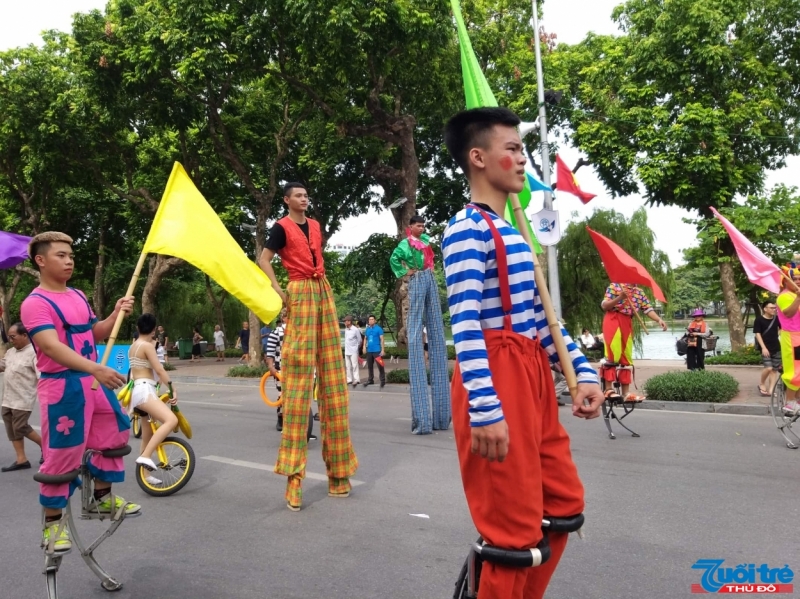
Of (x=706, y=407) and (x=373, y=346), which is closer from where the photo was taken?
(x=706, y=407)

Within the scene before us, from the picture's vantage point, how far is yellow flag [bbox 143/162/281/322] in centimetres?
368

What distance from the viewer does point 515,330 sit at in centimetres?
237

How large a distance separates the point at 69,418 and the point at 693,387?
9.52m

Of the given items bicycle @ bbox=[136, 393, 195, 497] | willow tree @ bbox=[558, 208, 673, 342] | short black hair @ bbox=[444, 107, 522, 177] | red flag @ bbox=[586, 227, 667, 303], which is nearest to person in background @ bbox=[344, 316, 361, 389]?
red flag @ bbox=[586, 227, 667, 303]

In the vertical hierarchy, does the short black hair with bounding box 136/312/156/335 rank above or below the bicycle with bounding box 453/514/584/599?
above

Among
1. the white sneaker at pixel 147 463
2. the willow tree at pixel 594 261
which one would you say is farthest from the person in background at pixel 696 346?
the white sneaker at pixel 147 463

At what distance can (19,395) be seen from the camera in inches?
279

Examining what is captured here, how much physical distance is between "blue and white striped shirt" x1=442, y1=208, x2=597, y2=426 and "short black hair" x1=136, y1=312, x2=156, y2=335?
4.69 m

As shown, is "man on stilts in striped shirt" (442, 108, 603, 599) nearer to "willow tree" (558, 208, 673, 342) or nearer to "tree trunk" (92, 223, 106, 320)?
"willow tree" (558, 208, 673, 342)

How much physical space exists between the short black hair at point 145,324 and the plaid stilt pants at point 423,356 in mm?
2901

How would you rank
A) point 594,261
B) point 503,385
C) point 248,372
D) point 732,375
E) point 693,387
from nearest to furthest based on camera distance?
point 503,385, point 693,387, point 732,375, point 248,372, point 594,261

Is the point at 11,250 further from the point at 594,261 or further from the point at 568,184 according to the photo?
the point at 594,261

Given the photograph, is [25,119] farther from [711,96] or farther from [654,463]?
[654,463]

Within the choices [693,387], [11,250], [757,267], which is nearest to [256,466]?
[11,250]
